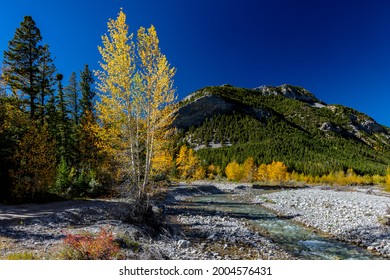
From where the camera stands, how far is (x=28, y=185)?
1812 centimetres

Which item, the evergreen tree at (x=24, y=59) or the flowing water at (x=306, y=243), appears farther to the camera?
the evergreen tree at (x=24, y=59)

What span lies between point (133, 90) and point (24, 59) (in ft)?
62.3

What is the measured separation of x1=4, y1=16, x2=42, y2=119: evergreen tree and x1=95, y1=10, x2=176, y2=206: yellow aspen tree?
1729cm

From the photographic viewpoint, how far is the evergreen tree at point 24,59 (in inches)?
907

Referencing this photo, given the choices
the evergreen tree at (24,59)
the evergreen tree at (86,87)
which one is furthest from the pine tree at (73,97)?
the evergreen tree at (24,59)

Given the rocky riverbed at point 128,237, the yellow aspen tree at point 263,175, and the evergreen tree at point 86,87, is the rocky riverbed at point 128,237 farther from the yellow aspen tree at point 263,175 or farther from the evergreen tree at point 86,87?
the yellow aspen tree at point 263,175

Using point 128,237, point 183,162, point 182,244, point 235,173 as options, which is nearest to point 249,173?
point 235,173

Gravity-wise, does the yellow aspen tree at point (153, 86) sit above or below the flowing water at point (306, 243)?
above

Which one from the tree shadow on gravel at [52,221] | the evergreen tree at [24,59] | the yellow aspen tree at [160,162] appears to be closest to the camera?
the tree shadow on gravel at [52,221]

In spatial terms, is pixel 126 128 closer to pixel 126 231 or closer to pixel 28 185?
pixel 126 231

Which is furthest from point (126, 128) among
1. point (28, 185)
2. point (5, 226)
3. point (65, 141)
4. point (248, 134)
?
point (248, 134)

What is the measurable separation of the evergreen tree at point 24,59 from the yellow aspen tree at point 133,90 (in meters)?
17.3

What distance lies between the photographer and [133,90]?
36.0 feet

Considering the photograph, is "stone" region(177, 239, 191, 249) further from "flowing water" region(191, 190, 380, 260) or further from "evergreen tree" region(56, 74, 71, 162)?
"evergreen tree" region(56, 74, 71, 162)
